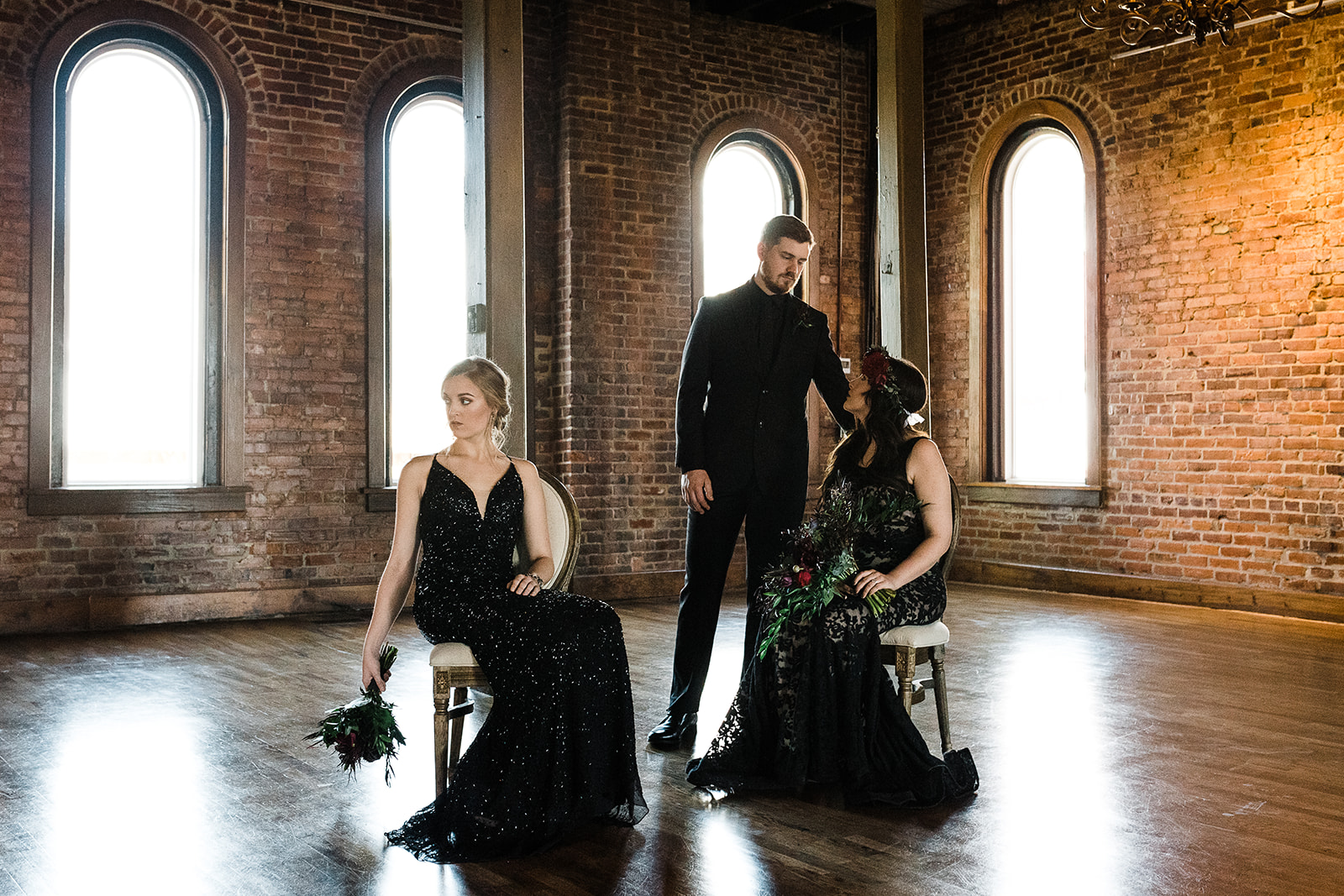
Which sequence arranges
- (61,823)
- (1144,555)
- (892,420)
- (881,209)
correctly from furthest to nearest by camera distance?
(1144,555) < (881,209) < (892,420) < (61,823)

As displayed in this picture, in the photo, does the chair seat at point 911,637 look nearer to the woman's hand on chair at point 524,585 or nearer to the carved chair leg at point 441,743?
the woman's hand on chair at point 524,585

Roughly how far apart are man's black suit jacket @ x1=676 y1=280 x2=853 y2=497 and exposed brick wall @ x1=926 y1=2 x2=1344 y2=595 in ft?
14.2

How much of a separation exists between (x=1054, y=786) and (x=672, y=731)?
48.2 inches

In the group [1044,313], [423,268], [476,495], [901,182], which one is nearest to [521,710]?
[476,495]

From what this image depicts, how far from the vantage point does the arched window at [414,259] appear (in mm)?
7477

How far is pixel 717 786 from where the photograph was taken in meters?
3.43

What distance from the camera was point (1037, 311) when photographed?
8.71 m

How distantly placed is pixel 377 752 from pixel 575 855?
0.64 metres

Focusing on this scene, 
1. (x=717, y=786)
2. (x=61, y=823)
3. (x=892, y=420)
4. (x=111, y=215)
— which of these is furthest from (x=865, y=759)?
(x=111, y=215)

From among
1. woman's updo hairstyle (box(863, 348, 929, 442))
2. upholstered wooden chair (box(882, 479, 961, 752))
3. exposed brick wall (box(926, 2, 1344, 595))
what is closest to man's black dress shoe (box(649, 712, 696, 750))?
upholstered wooden chair (box(882, 479, 961, 752))

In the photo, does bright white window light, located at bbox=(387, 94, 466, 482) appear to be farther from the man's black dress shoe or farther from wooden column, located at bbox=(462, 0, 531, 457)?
the man's black dress shoe

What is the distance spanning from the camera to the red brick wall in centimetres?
656

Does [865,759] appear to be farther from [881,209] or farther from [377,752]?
[881,209]

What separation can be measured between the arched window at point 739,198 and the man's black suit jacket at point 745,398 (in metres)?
4.55
